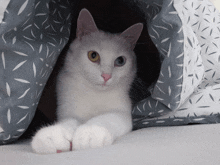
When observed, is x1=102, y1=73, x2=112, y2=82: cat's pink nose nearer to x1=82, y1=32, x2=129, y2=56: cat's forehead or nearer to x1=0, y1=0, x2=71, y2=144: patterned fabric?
x1=82, y1=32, x2=129, y2=56: cat's forehead

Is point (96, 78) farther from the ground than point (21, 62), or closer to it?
closer to it

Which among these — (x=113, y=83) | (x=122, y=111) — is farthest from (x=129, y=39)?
(x=122, y=111)

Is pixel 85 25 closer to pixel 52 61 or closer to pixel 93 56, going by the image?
pixel 93 56

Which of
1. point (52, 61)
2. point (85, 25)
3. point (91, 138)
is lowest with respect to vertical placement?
point (91, 138)

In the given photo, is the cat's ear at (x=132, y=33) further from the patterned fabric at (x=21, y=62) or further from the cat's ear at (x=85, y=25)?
the patterned fabric at (x=21, y=62)

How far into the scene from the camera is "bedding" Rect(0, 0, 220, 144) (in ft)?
2.32

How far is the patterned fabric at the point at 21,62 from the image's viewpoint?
66cm

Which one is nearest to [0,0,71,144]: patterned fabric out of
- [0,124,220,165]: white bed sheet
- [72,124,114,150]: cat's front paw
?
[0,124,220,165]: white bed sheet

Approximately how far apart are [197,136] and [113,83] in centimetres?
48

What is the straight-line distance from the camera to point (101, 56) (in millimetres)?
1072

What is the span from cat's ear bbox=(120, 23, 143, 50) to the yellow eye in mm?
214

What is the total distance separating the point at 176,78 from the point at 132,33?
0.48m

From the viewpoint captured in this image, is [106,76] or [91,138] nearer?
[91,138]

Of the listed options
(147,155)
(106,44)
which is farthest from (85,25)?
(147,155)
